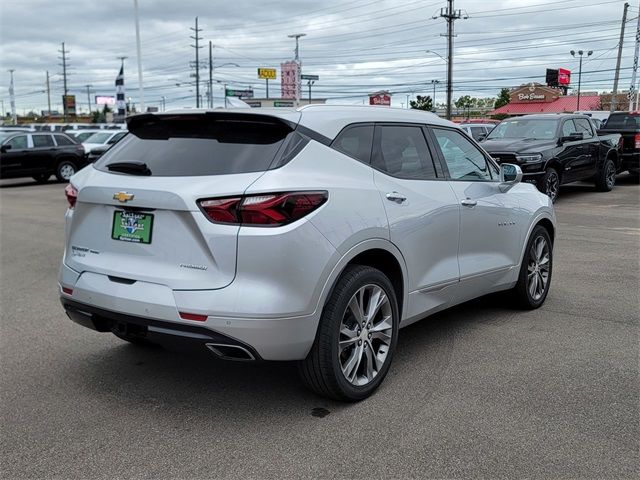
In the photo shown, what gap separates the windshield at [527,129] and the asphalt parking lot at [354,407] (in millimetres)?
8686

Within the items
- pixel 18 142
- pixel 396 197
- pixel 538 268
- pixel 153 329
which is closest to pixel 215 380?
pixel 153 329

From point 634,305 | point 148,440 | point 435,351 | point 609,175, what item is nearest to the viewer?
point 148,440

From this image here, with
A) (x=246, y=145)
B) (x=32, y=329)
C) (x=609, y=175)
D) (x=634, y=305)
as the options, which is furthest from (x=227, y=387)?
A: (x=609, y=175)

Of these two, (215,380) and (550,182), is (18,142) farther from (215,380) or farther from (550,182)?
(215,380)

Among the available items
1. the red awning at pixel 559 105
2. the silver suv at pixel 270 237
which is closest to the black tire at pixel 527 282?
→ the silver suv at pixel 270 237

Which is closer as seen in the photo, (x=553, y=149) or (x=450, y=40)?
(x=553, y=149)

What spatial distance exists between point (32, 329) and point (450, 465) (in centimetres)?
388

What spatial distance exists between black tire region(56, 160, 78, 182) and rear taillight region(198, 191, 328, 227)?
20.7m

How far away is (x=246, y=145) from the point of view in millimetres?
3631

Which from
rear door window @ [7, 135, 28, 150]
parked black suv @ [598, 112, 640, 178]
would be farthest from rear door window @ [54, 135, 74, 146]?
parked black suv @ [598, 112, 640, 178]

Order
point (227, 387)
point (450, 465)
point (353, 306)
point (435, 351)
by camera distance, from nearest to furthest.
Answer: point (450, 465) < point (353, 306) < point (227, 387) < point (435, 351)

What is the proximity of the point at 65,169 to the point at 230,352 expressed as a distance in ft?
69.0

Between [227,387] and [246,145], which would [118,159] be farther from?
[227,387]

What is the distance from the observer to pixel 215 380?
4.31 m
